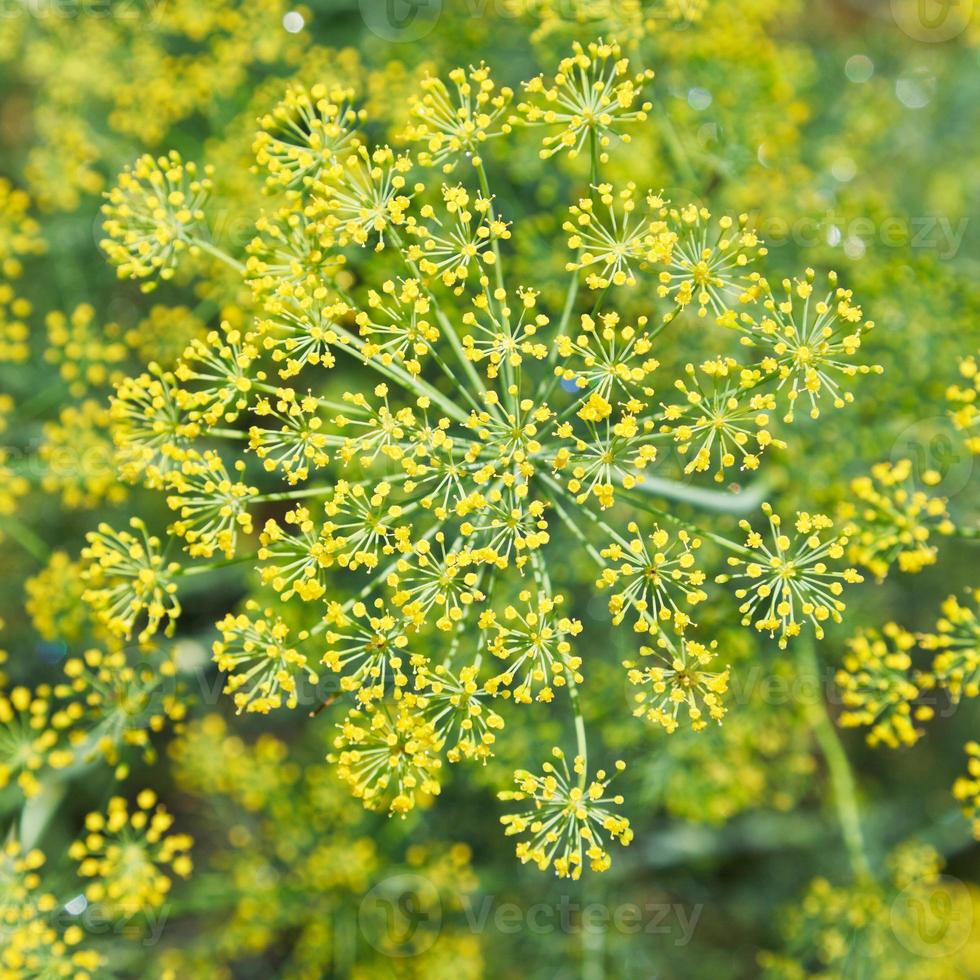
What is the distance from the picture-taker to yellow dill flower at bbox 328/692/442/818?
9.49 feet

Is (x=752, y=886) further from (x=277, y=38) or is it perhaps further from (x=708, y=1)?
(x=277, y=38)

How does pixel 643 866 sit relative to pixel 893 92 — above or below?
below

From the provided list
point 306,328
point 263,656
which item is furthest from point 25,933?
point 306,328

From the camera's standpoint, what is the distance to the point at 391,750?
3039 mm

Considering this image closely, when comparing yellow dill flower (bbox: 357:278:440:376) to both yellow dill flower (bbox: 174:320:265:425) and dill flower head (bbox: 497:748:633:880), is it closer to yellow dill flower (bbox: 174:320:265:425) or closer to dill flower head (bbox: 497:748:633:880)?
yellow dill flower (bbox: 174:320:265:425)

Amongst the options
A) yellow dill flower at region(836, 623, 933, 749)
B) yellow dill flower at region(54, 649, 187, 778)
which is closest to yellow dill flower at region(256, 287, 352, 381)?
yellow dill flower at region(54, 649, 187, 778)

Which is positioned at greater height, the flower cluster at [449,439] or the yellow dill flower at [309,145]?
the yellow dill flower at [309,145]

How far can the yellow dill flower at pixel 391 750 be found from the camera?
289 centimetres

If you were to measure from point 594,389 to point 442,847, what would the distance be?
4397 mm

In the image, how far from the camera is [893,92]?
649cm

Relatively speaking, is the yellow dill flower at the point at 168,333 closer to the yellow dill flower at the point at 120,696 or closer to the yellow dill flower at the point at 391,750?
the yellow dill flower at the point at 120,696

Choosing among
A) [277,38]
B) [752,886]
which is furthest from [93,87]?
[752,886]

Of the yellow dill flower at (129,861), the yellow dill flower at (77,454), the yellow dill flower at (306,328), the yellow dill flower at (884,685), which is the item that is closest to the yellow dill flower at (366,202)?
the yellow dill flower at (306,328)

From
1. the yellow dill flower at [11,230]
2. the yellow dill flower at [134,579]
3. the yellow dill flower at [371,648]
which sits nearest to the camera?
the yellow dill flower at [371,648]
